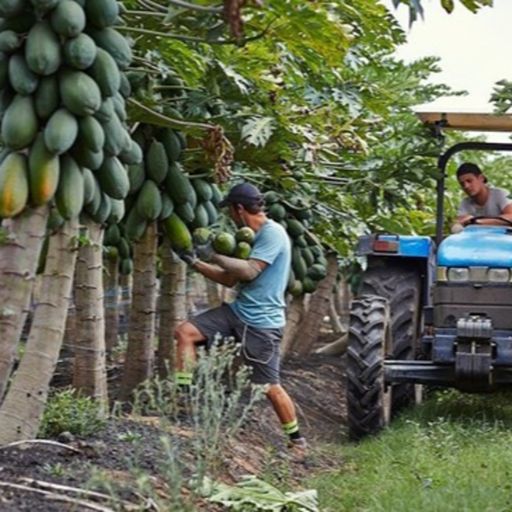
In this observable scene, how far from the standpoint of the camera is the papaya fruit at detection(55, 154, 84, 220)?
422 cm

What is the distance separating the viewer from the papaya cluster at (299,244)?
929 centimetres

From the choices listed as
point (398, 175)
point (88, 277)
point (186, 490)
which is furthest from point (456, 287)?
point (186, 490)

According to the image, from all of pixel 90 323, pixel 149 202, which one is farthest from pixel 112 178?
pixel 149 202

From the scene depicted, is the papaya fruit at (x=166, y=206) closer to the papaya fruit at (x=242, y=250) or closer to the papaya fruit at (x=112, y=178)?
the papaya fruit at (x=242, y=250)

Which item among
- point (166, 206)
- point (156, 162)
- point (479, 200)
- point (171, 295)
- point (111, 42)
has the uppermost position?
point (111, 42)

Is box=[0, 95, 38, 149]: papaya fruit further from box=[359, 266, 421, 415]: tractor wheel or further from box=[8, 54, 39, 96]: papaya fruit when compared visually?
box=[359, 266, 421, 415]: tractor wheel

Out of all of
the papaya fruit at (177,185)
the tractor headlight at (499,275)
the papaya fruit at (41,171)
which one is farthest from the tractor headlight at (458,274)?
the papaya fruit at (41,171)

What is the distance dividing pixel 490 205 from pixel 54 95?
4.26 meters

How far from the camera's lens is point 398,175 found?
27.6 ft

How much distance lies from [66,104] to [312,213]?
228 inches

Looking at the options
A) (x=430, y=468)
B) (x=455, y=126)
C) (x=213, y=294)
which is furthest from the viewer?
(x=213, y=294)

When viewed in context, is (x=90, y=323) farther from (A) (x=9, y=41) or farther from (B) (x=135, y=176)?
(A) (x=9, y=41)

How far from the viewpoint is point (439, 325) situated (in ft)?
24.2

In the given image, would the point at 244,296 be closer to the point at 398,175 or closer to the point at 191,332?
the point at 191,332
